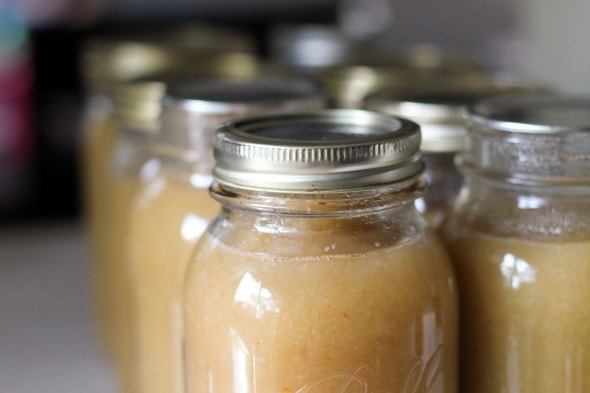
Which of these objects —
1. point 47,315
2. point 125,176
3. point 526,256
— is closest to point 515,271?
point 526,256

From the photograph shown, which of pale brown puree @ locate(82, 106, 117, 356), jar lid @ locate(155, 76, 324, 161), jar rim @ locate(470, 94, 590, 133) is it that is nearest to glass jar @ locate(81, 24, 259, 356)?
pale brown puree @ locate(82, 106, 117, 356)

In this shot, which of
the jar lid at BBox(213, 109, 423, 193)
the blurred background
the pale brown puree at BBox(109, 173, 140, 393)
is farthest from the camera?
the blurred background

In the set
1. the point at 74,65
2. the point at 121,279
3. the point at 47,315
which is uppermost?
the point at 74,65

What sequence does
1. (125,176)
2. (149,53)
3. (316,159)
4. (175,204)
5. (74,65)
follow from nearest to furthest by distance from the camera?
(316,159), (175,204), (125,176), (149,53), (74,65)

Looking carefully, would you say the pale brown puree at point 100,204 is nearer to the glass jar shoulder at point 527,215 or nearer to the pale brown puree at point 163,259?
the pale brown puree at point 163,259

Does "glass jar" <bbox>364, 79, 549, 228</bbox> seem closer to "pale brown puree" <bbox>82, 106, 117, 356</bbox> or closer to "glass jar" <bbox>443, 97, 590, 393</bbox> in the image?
"glass jar" <bbox>443, 97, 590, 393</bbox>

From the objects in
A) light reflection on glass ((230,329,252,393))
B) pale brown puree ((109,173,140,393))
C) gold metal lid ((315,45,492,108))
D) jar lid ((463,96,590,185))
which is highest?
jar lid ((463,96,590,185))

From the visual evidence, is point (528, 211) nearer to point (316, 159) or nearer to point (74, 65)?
point (316, 159)
